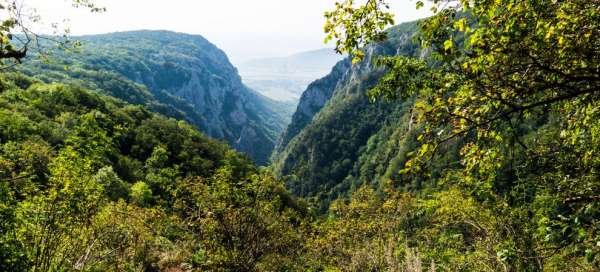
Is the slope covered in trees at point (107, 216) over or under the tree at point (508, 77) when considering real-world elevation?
under

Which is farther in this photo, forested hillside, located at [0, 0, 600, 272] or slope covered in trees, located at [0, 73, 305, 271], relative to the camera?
slope covered in trees, located at [0, 73, 305, 271]

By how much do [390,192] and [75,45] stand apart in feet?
46.5

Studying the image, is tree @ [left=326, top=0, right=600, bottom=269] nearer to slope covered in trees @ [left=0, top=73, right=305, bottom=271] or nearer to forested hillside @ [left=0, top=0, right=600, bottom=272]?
forested hillside @ [left=0, top=0, right=600, bottom=272]

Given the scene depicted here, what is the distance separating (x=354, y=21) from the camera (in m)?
5.47

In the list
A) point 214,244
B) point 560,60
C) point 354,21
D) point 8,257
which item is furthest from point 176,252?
point 560,60

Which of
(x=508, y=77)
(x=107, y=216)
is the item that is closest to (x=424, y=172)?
(x=508, y=77)

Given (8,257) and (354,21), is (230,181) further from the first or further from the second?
(354,21)

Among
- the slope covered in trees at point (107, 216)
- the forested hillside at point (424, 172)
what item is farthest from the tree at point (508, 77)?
the slope covered in trees at point (107, 216)

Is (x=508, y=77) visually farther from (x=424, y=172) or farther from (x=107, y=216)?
(x=107, y=216)

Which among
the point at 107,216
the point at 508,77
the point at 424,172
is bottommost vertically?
the point at 107,216

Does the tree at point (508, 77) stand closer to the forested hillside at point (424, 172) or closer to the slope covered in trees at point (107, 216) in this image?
the forested hillside at point (424, 172)

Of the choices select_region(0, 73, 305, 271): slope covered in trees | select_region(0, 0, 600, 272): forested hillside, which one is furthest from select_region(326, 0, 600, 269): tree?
select_region(0, 73, 305, 271): slope covered in trees

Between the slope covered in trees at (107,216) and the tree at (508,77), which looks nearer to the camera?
the tree at (508,77)

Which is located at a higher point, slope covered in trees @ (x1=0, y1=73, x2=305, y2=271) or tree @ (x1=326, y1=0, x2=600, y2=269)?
tree @ (x1=326, y1=0, x2=600, y2=269)
